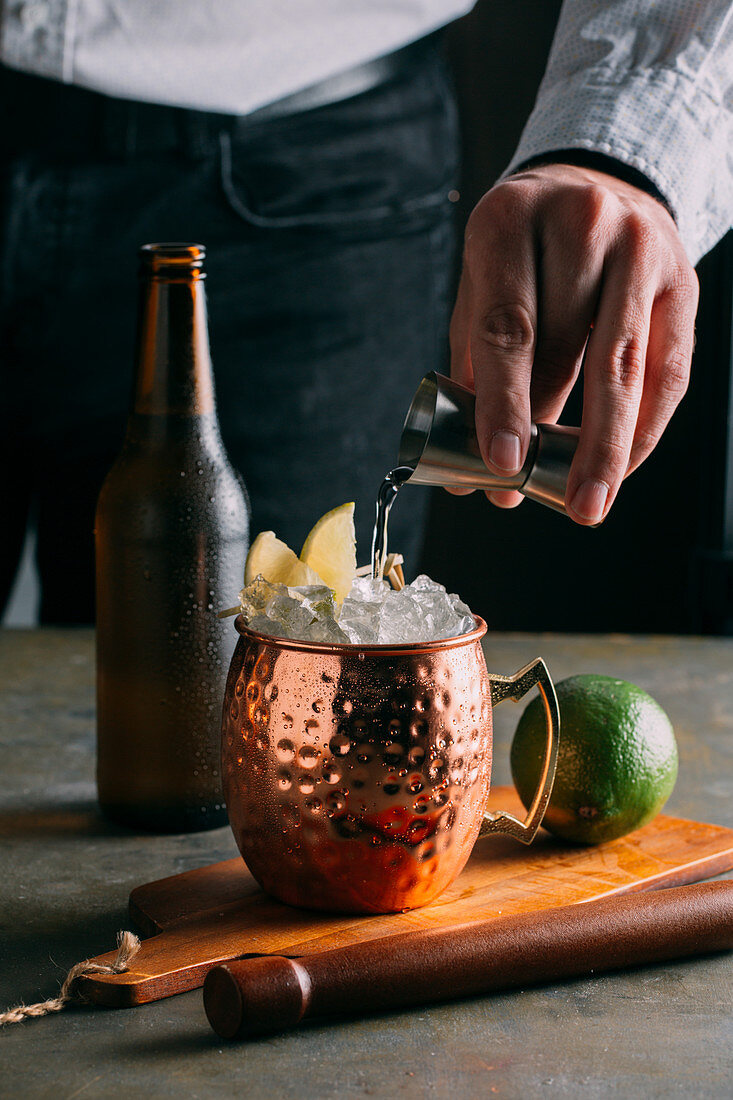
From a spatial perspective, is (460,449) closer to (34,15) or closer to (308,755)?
(308,755)

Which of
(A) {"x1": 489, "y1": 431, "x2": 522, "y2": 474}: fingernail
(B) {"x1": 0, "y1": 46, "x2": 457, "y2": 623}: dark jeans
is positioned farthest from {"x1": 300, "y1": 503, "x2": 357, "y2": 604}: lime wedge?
(B) {"x1": 0, "y1": 46, "x2": 457, "y2": 623}: dark jeans

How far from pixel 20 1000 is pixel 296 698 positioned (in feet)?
0.80

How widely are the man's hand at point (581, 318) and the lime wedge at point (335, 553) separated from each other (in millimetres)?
119

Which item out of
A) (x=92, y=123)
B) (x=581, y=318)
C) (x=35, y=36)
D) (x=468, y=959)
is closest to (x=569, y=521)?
(x=92, y=123)

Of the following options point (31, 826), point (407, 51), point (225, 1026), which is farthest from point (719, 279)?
point (225, 1026)

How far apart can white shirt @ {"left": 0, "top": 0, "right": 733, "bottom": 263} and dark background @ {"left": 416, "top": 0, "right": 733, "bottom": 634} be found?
1.04 meters

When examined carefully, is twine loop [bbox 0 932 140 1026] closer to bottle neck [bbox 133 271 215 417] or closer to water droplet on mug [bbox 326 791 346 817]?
water droplet on mug [bbox 326 791 346 817]

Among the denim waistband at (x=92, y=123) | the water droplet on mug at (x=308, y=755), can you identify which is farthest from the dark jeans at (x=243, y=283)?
the water droplet on mug at (x=308, y=755)

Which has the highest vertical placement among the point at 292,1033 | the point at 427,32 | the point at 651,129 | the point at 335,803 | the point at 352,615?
the point at 427,32

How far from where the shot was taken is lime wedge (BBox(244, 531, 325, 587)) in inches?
31.5

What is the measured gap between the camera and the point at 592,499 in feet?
2.75

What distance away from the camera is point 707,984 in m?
0.72

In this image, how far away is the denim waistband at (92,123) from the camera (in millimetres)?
1524

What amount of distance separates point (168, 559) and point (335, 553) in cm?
17
